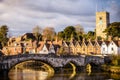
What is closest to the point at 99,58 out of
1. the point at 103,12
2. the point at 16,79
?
the point at 16,79

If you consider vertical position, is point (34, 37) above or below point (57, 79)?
Result: above

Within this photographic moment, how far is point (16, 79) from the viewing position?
49.6 metres

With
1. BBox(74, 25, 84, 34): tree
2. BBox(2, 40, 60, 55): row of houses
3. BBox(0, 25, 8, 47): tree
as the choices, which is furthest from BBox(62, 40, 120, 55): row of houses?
BBox(74, 25, 84, 34): tree

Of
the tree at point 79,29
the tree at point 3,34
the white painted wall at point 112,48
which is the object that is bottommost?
the white painted wall at point 112,48

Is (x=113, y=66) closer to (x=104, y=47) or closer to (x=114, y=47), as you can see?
(x=114, y=47)

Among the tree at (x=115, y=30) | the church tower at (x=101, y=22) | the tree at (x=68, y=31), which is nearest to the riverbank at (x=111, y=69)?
the tree at (x=115, y=30)

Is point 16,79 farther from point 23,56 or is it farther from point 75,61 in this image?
point 75,61

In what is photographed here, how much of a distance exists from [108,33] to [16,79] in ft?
140

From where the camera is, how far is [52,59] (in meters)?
58.5

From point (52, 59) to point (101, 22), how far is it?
4479cm

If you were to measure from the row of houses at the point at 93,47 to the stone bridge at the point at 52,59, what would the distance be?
12.6 meters

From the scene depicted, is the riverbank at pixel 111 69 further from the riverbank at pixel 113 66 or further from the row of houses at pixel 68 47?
the row of houses at pixel 68 47

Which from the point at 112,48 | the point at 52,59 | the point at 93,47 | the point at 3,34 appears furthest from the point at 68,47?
the point at 52,59

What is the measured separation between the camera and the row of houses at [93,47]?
76688 mm
